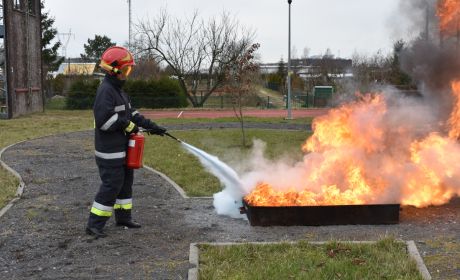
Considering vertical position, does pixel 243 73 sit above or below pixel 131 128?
above

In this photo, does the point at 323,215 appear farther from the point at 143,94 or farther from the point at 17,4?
the point at 143,94

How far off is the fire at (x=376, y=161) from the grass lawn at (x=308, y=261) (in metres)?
1.35

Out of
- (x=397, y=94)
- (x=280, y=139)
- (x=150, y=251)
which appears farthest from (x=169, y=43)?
(x=150, y=251)

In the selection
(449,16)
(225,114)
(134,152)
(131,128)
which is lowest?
(225,114)

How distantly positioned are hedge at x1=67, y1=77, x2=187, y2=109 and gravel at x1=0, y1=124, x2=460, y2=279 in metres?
23.7

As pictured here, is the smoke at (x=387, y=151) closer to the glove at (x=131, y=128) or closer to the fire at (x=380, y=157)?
the fire at (x=380, y=157)

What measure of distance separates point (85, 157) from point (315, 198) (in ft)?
22.1

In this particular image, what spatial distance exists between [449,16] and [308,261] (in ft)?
14.0

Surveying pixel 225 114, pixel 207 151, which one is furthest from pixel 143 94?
pixel 207 151

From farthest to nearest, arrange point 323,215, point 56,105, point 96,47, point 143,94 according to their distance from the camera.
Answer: point 96,47 < point 56,105 < point 143,94 < point 323,215

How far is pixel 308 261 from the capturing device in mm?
4555

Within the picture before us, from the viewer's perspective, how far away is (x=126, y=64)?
→ 556cm

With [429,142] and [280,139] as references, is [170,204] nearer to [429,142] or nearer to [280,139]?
[429,142]

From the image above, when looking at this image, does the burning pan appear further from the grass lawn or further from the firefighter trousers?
the firefighter trousers
